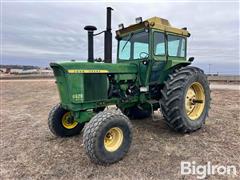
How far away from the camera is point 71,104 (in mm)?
4137

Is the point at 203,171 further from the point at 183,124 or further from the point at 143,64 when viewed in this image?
the point at 143,64

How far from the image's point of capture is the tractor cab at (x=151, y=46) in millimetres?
4840

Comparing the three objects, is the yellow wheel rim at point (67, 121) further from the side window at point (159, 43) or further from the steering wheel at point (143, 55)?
the side window at point (159, 43)

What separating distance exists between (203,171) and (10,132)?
14.7 feet

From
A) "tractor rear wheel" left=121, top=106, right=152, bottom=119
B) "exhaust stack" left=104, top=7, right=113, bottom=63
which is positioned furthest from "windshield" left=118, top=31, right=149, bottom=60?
"tractor rear wheel" left=121, top=106, right=152, bottom=119

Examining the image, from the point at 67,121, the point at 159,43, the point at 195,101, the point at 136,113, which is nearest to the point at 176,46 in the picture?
the point at 159,43

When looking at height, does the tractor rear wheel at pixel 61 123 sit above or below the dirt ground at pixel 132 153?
above

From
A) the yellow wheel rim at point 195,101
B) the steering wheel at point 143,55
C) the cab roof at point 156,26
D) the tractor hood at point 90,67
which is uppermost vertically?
the cab roof at point 156,26

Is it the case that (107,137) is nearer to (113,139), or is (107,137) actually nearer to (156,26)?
(113,139)

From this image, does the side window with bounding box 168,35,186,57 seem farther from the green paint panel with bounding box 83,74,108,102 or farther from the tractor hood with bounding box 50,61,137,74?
the green paint panel with bounding box 83,74,108,102

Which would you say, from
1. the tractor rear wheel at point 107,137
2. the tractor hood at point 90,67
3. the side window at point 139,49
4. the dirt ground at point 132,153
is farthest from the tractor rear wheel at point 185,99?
the tractor rear wheel at point 107,137

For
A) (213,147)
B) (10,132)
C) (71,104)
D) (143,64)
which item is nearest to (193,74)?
(143,64)

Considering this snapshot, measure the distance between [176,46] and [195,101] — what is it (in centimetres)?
144

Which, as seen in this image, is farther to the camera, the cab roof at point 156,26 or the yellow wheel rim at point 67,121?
the yellow wheel rim at point 67,121
